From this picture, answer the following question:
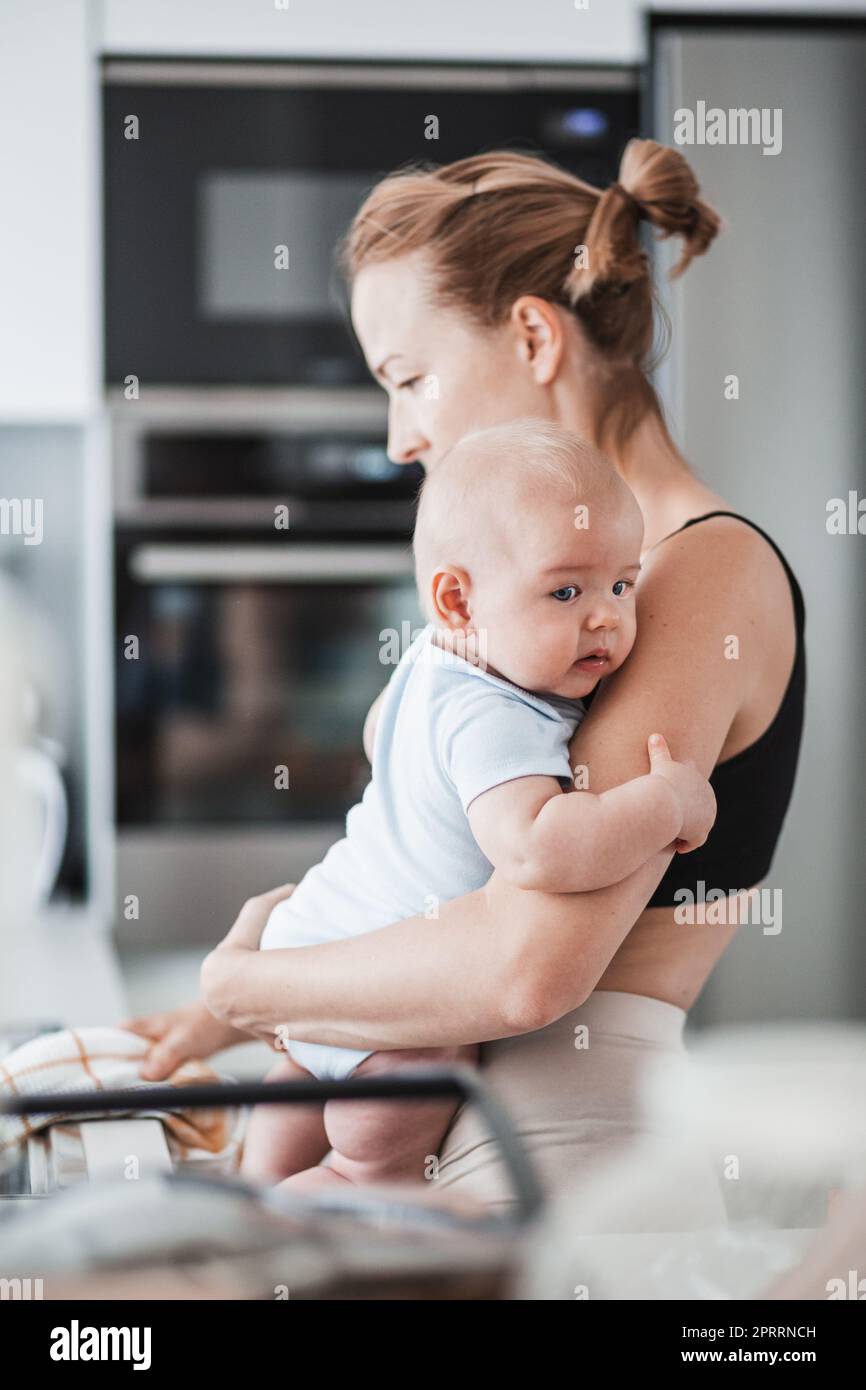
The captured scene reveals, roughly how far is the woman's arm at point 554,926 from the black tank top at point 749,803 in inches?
1.6

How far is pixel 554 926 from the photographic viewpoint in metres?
0.77

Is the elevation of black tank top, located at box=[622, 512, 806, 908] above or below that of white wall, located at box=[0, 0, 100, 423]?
below

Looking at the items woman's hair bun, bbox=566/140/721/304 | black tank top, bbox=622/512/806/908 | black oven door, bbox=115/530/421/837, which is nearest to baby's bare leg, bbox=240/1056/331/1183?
black tank top, bbox=622/512/806/908

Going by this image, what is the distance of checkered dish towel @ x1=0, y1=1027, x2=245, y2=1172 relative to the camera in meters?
0.94

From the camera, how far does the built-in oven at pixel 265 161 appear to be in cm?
157

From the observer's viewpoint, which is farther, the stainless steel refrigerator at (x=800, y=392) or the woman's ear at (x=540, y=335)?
the stainless steel refrigerator at (x=800, y=392)

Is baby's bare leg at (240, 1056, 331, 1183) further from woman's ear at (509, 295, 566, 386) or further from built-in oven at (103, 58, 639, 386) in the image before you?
built-in oven at (103, 58, 639, 386)

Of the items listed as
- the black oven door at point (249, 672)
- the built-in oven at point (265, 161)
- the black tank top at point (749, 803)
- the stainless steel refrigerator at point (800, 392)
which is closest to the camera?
the black tank top at point (749, 803)

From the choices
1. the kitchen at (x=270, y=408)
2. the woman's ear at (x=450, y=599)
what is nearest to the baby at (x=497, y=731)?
the woman's ear at (x=450, y=599)

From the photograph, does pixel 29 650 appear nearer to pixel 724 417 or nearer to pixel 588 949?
pixel 724 417

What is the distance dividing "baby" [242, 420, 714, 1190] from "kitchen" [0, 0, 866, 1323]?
38cm

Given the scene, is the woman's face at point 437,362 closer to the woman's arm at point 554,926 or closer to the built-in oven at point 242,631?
the woman's arm at point 554,926

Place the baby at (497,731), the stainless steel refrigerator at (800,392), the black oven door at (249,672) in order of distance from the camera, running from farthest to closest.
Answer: the black oven door at (249,672) < the stainless steel refrigerator at (800,392) < the baby at (497,731)

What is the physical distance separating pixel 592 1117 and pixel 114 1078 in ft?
1.13
